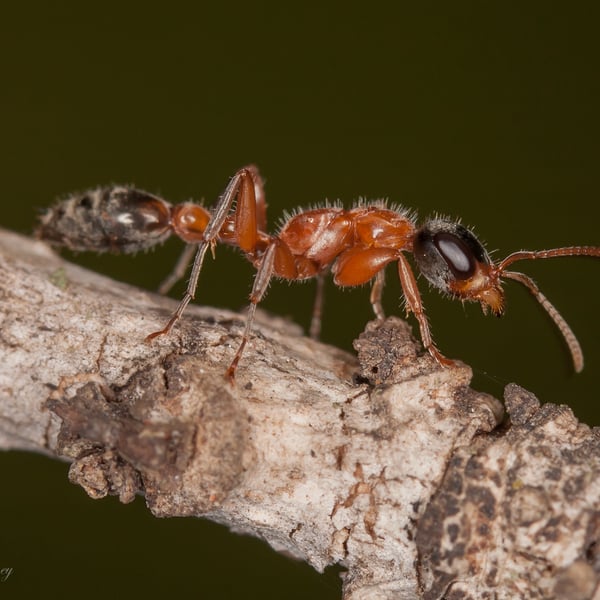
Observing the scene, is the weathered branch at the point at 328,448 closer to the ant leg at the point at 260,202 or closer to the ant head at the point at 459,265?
the ant head at the point at 459,265

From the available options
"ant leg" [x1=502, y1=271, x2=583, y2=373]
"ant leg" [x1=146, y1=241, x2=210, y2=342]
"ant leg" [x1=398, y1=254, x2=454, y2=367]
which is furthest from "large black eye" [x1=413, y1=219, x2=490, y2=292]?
"ant leg" [x1=146, y1=241, x2=210, y2=342]

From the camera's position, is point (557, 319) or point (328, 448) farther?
point (557, 319)

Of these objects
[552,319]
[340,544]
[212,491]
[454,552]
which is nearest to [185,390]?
[212,491]

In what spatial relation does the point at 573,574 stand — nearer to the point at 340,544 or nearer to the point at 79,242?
the point at 340,544

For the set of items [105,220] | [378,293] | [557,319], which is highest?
[557,319]

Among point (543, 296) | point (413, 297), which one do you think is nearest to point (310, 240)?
point (413, 297)

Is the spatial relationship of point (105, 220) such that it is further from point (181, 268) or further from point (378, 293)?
point (378, 293)

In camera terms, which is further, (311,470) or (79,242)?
(79,242)
